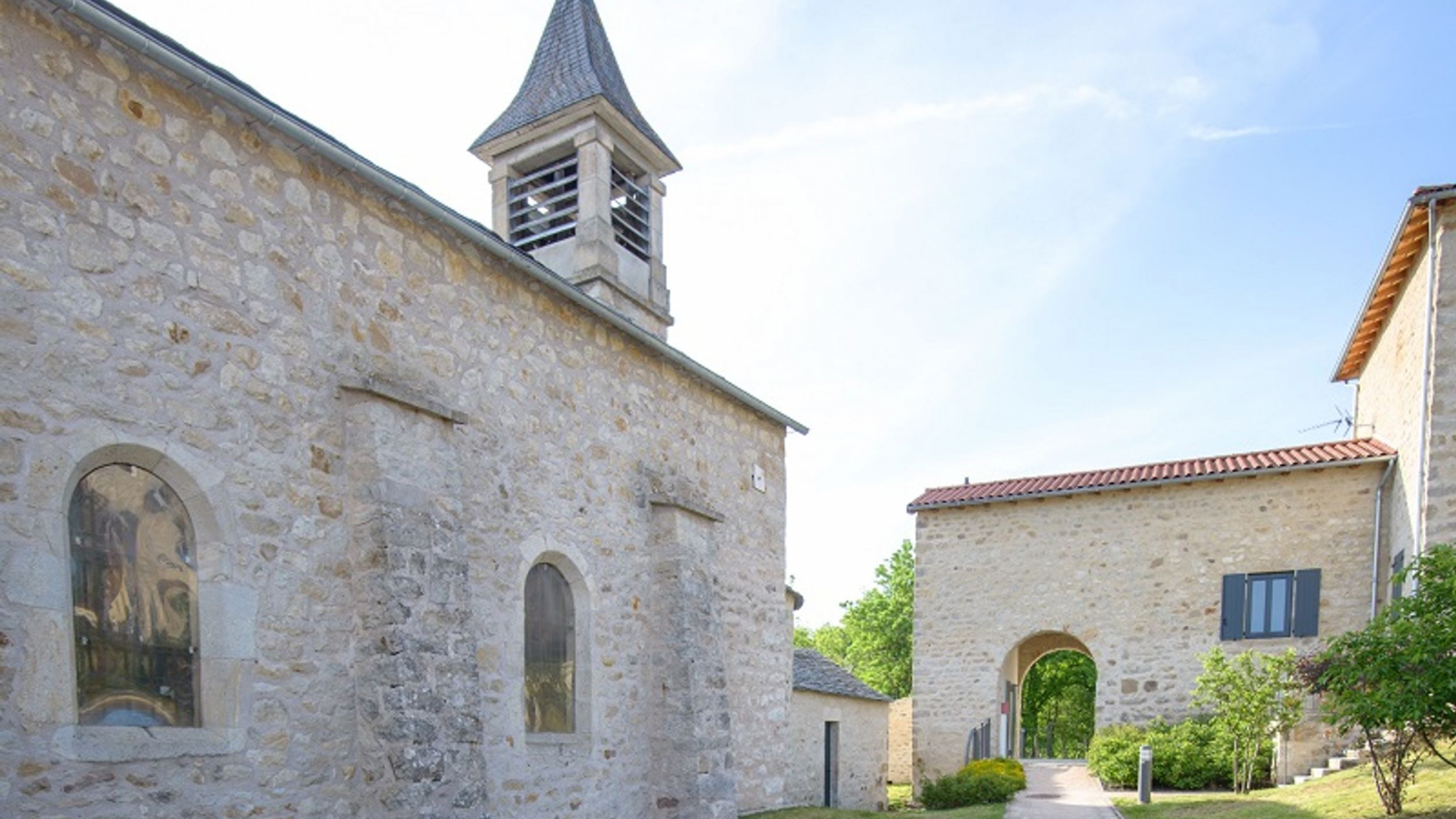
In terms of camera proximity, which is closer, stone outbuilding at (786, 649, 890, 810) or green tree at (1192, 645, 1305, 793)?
green tree at (1192, 645, 1305, 793)

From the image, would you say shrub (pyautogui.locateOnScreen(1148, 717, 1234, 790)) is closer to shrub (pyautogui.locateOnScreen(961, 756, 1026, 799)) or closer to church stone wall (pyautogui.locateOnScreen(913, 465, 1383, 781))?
church stone wall (pyautogui.locateOnScreen(913, 465, 1383, 781))

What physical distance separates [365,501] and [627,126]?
8676 millimetres

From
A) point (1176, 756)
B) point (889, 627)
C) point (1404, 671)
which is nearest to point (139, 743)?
point (1404, 671)

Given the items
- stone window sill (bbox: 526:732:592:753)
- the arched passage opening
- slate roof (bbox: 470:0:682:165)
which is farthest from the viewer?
the arched passage opening

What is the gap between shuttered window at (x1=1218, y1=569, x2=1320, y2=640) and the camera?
1441 cm

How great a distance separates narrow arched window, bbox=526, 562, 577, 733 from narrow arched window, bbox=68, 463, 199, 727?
9.89 ft

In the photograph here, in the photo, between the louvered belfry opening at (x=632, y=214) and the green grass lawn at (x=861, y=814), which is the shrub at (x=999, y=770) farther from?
the louvered belfry opening at (x=632, y=214)

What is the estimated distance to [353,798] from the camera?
5.53 meters

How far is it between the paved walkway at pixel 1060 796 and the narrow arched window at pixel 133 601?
1040 centimetres

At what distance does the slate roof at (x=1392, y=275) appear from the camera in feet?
35.3

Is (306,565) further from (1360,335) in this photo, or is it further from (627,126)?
(1360,335)

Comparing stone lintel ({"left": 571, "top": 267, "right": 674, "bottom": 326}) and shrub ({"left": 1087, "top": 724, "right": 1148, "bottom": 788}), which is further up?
stone lintel ({"left": 571, "top": 267, "right": 674, "bottom": 326})

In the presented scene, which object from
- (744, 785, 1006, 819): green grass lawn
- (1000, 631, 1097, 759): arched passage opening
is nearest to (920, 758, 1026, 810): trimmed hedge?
(744, 785, 1006, 819): green grass lawn

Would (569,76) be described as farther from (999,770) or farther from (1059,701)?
(1059,701)
